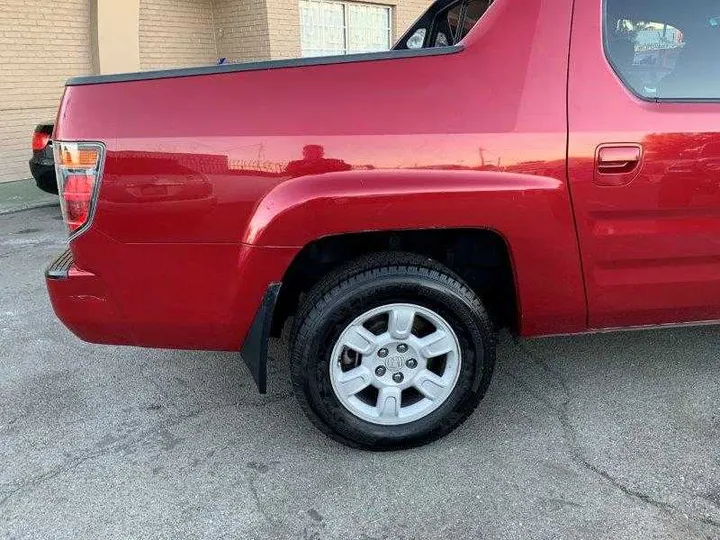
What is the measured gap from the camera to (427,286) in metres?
2.26

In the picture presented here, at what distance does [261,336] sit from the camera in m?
2.23

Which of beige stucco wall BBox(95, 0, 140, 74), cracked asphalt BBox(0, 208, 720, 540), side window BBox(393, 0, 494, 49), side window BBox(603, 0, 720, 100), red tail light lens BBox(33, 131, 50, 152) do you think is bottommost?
cracked asphalt BBox(0, 208, 720, 540)

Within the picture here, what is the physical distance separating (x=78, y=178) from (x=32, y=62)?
7.54 metres

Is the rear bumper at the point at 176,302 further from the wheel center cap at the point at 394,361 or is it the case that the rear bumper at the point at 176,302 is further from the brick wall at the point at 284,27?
the brick wall at the point at 284,27

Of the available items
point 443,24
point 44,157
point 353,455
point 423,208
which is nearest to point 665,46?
point 423,208

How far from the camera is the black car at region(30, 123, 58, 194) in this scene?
617 cm

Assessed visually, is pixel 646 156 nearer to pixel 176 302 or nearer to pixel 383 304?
pixel 383 304

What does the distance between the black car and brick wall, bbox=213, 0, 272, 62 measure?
149 inches

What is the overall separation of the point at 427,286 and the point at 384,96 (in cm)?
72

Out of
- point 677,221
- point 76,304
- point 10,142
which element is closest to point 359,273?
point 76,304

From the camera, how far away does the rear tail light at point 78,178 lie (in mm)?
2084

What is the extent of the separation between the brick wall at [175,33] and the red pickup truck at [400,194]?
7859 millimetres

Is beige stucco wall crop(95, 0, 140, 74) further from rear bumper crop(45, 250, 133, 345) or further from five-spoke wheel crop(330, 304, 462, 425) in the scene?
five-spoke wheel crop(330, 304, 462, 425)

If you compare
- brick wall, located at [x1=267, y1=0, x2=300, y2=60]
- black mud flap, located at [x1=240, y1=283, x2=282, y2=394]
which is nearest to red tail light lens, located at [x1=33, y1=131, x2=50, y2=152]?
brick wall, located at [x1=267, y1=0, x2=300, y2=60]
